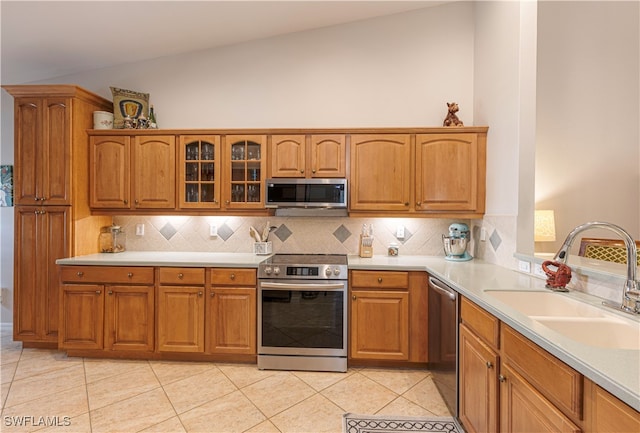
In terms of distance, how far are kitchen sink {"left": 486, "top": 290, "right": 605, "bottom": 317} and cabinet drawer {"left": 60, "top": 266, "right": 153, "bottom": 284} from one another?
103 inches

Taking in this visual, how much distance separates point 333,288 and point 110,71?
3.30m

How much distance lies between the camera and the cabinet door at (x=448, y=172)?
2.79m

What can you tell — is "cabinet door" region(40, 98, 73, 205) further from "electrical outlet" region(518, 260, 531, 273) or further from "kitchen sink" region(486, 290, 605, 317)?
"electrical outlet" region(518, 260, 531, 273)

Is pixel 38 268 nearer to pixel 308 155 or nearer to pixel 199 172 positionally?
pixel 199 172

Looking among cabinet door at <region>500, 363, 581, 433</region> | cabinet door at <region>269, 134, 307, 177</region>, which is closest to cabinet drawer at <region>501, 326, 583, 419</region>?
cabinet door at <region>500, 363, 581, 433</region>

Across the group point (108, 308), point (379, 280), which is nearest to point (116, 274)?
point (108, 308)

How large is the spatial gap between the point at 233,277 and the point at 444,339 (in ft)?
5.57

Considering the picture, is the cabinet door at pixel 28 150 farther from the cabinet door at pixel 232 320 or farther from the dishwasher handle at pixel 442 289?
the dishwasher handle at pixel 442 289

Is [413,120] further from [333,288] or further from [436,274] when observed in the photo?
[333,288]

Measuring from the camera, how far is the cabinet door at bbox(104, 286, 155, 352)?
2.69m

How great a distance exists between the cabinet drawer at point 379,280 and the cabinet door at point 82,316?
2.20 meters

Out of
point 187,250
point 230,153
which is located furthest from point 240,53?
point 187,250

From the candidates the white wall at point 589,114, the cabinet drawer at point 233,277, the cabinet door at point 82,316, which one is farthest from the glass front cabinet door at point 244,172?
the white wall at point 589,114

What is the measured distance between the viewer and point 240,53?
3.28 m
